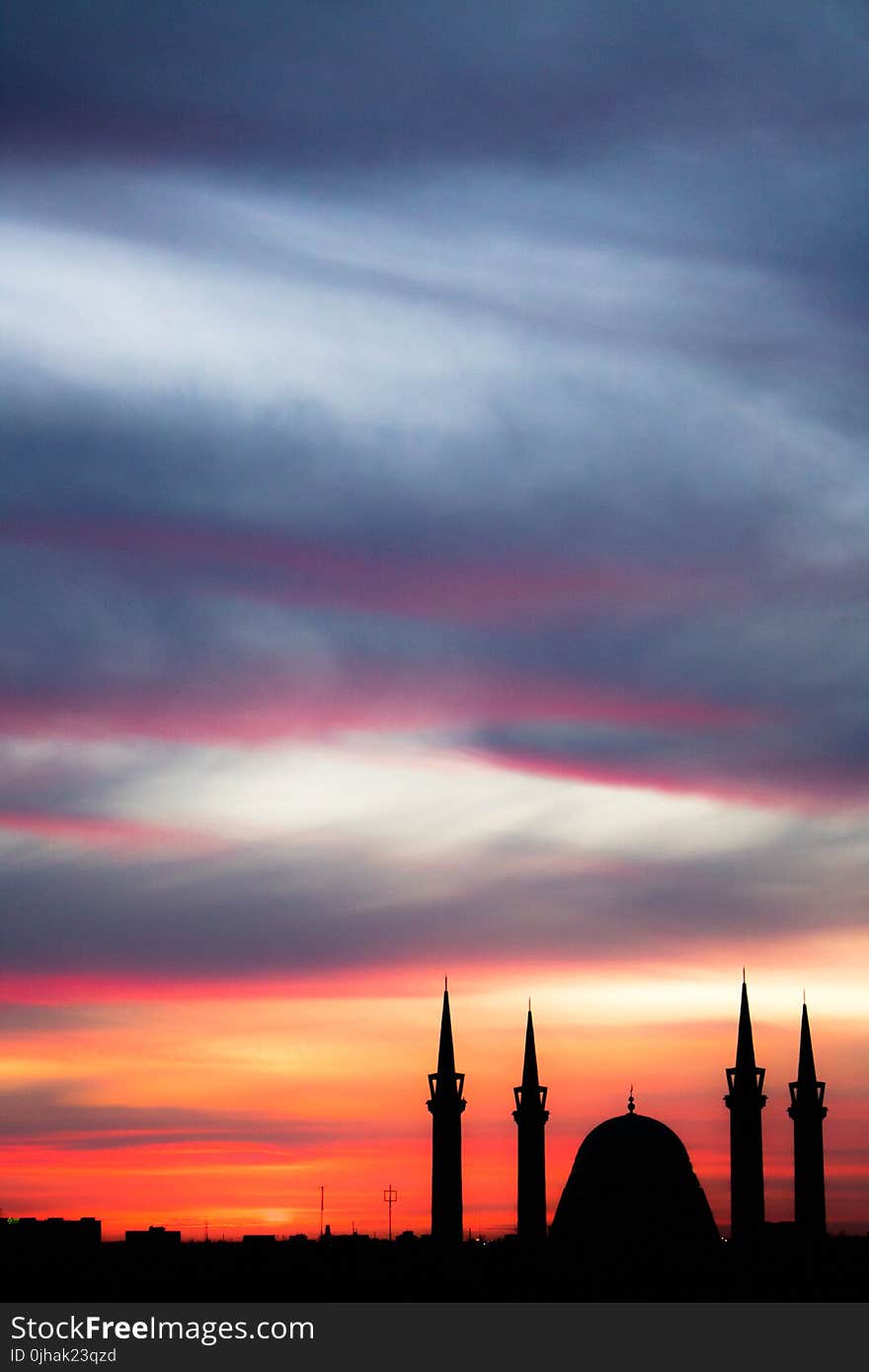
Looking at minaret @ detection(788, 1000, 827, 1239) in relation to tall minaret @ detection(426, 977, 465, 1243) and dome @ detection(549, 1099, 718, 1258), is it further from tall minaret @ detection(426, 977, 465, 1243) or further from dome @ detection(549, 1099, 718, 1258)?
tall minaret @ detection(426, 977, 465, 1243)

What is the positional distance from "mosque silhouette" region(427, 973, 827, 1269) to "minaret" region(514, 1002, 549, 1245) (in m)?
0.05

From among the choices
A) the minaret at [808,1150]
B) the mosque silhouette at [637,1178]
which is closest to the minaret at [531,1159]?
the mosque silhouette at [637,1178]

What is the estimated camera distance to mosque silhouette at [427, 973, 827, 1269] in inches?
4437

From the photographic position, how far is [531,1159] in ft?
384

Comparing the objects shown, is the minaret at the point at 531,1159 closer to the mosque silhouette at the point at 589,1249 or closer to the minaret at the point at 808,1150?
the mosque silhouette at the point at 589,1249

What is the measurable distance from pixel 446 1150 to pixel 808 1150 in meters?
19.6

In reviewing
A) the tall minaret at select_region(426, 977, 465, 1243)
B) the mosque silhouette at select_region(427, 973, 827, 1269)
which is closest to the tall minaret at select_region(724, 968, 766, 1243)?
the mosque silhouette at select_region(427, 973, 827, 1269)

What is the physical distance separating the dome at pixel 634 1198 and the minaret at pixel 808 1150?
20.7 feet

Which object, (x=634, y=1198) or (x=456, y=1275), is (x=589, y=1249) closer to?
(x=634, y=1198)

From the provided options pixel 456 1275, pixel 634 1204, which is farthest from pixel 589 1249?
pixel 456 1275
